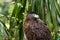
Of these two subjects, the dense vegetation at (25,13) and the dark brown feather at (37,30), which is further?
the dense vegetation at (25,13)

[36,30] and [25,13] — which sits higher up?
[25,13]

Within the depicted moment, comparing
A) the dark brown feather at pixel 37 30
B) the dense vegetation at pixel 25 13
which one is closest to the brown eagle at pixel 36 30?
the dark brown feather at pixel 37 30

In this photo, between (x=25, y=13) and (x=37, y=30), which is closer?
(x=37, y=30)

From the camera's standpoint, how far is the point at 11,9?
3.24m

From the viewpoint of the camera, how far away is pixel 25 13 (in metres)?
3.05

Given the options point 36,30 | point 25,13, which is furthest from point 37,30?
point 25,13

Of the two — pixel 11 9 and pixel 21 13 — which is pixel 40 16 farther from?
pixel 11 9

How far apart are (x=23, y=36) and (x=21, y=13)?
0.27 meters

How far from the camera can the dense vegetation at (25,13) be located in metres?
2.86

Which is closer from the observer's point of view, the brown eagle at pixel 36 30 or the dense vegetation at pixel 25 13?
the brown eagle at pixel 36 30

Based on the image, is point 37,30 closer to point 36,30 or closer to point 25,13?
point 36,30

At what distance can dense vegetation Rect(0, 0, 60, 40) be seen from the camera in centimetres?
286

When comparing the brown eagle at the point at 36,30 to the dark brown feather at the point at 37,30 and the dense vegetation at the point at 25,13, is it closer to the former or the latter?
Answer: the dark brown feather at the point at 37,30

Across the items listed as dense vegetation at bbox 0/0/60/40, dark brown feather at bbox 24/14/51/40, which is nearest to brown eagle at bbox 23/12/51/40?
dark brown feather at bbox 24/14/51/40
